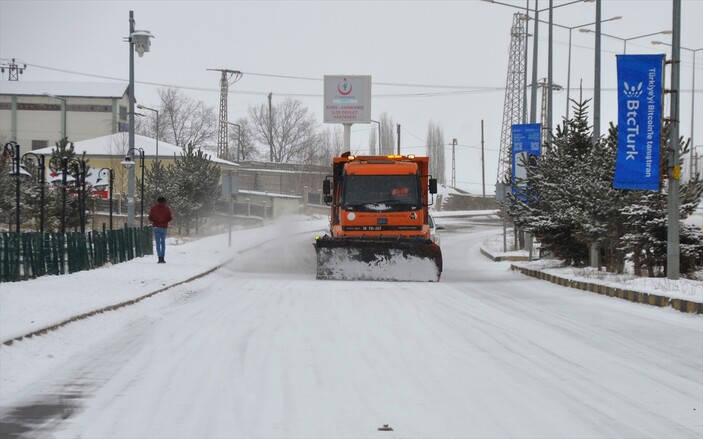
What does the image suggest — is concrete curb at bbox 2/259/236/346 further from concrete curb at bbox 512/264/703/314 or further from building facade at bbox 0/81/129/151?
building facade at bbox 0/81/129/151

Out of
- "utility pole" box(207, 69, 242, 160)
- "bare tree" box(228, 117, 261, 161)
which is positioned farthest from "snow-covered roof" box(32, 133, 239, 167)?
"bare tree" box(228, 117, 261, 161)

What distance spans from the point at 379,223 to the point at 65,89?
10158 centimetres

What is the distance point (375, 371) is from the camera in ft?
32.8

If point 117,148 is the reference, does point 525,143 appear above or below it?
below

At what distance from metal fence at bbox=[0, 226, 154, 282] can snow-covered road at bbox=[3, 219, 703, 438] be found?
3244 mm

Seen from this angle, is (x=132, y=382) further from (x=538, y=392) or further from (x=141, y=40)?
(x=141, y=40)

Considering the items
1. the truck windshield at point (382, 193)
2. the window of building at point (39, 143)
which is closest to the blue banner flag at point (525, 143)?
the truck windshield at point (382, 193)

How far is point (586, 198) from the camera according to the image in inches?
974

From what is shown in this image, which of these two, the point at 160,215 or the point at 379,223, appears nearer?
the point at 379,223

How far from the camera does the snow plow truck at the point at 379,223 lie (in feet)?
80.1

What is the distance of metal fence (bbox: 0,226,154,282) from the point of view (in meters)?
19.7

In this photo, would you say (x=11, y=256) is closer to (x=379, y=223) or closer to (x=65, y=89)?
(x=379, y=223)

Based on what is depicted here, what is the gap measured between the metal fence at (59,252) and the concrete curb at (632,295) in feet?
40.0

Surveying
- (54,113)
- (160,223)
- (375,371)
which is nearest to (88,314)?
(375,371)
